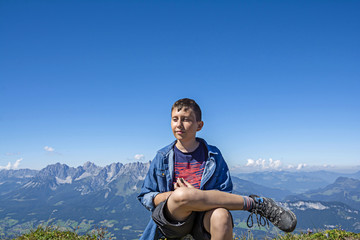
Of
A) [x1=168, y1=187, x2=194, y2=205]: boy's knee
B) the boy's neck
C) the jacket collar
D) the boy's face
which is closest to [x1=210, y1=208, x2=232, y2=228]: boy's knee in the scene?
[x1=168, y1=187, x2=194, y2=205]: boy's knee

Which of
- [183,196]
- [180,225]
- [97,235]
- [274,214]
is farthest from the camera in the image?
[97,235]

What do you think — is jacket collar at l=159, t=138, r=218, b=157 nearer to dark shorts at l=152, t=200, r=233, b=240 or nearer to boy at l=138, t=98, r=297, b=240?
boy at l=138, t=98, r=297, b=240

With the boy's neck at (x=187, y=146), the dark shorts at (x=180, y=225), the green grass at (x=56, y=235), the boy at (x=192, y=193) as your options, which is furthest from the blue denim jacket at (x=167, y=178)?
the green grass at (x=56, y=235)

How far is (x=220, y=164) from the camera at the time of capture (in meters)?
4.64

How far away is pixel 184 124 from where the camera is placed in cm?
465

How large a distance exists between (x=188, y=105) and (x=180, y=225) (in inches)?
85.5

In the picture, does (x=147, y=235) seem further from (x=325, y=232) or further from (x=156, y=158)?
(x=325, y=232)

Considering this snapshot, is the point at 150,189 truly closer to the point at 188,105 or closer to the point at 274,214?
the point at 188,105

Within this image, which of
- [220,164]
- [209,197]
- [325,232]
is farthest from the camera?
[325,232]

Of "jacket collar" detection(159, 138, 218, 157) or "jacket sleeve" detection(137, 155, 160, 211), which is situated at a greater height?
"jacket collar" detection(159, 138, 218, 157)

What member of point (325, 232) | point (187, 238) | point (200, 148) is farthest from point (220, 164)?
point (325, 232)

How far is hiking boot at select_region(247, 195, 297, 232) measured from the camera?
4.17 metres

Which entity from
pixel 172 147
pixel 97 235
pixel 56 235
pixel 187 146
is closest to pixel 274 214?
pixel 187 146

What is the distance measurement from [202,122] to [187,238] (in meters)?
2.30
